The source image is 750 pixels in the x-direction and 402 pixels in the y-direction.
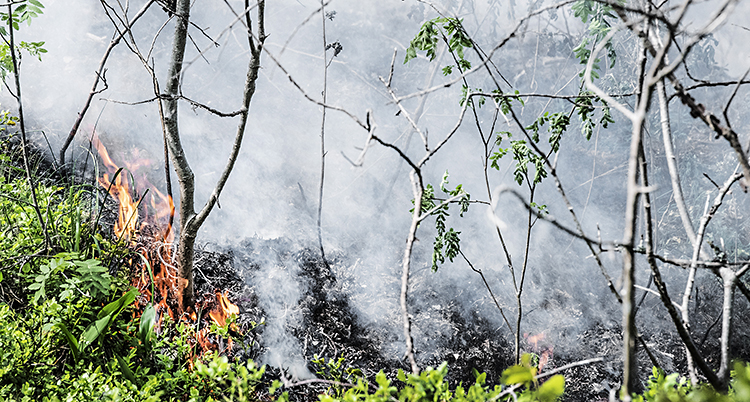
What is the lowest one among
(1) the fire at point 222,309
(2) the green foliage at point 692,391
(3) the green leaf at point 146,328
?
(2) the green foliage at point 692,391

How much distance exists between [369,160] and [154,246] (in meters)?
2.19

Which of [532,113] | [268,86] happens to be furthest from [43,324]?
[532,113]

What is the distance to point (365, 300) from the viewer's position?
2.62m

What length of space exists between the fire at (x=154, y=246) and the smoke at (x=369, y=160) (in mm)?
229

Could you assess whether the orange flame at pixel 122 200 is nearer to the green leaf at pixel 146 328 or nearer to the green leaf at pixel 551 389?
the green leaf at pixel 146 328

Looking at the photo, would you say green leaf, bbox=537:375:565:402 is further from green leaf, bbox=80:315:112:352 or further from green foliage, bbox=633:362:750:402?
green leaf, bbox=80:315:112:352

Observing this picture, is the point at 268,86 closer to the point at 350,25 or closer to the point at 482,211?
the point at 350,25

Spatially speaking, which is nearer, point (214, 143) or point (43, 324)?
point (43, 324)

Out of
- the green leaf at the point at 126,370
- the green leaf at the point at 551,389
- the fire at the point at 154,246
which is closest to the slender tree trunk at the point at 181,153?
the fire at the point at 154,246

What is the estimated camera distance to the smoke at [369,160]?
2703mm

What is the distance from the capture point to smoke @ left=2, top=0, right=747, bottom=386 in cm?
270

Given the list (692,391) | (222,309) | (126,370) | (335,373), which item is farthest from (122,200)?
(692,391)

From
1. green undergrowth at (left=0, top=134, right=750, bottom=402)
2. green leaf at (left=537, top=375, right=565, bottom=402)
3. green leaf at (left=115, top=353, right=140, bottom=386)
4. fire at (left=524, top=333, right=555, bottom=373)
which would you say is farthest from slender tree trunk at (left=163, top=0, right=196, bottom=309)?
fire at (left=524, top=333, right=555, bottom=373)

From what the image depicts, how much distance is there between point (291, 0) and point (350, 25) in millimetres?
714
